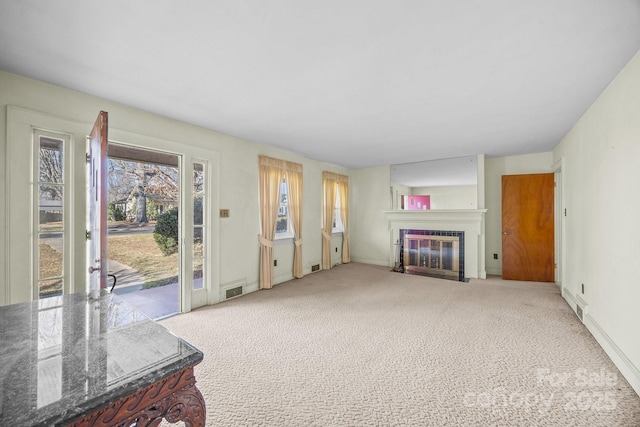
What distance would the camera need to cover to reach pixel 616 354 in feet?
7.17

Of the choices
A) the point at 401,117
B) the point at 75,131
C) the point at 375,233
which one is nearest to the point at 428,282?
the point at 375,233

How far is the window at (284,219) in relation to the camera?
4.97 m

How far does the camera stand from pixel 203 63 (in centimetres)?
203

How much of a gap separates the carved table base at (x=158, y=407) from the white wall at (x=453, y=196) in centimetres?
544

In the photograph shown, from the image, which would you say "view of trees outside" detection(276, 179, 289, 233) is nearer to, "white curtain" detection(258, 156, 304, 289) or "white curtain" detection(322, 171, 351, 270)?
"white curtain" detection(258, 156, 304, 289)

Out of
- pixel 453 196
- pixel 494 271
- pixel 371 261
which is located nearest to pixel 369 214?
pixel 371 261

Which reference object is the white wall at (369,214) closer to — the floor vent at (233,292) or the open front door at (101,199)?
the floor vent at (233,292)

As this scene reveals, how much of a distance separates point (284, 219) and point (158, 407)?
4258mm

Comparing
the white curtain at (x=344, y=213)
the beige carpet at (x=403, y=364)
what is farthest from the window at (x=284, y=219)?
the white curtain at (x=344, y=213)

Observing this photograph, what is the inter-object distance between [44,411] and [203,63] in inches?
82.6

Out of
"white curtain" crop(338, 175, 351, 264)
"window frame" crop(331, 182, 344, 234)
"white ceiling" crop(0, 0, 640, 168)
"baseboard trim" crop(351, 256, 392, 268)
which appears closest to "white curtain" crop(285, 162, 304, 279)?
"window frame" crop(331, 182, 344, 234)

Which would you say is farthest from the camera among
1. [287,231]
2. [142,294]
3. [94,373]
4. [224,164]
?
[287,231]

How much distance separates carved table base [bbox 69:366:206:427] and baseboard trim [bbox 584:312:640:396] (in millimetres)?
2802

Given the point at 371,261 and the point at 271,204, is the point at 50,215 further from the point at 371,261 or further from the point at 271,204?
the point at 371,261
